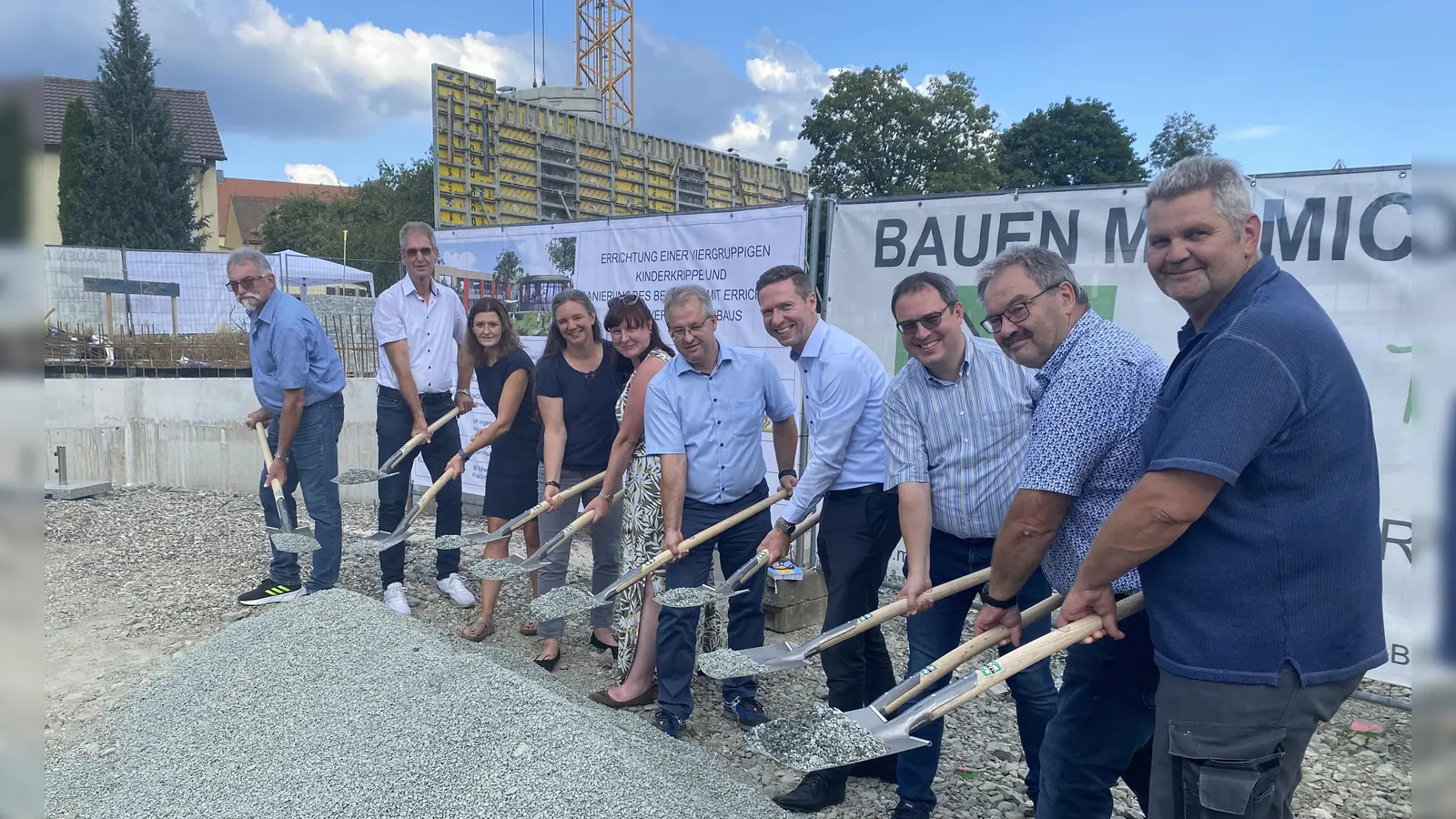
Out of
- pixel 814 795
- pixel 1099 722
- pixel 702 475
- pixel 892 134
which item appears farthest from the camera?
pixel 892 134

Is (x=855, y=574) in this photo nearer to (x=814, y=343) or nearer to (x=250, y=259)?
(x=814, y=343)

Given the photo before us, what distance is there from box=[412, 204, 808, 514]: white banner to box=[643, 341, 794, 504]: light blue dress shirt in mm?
796

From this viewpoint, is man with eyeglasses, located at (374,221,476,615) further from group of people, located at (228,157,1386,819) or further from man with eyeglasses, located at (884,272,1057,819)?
man with eyeglasses, located at (884,272,1057,819)

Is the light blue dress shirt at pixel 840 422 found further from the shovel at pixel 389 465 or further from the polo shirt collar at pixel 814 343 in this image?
the shovel at pixel 389 465

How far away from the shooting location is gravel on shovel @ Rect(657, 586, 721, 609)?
11.3 feet

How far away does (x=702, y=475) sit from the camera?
3.72 m

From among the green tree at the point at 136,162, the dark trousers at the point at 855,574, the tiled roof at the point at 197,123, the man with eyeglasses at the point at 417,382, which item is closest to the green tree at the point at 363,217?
the tiled roof at the point at 197,123

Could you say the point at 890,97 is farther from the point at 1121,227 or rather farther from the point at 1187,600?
the point at 1187,600

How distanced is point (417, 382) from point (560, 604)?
7.05ft

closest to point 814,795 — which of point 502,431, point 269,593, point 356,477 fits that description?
point 502,431

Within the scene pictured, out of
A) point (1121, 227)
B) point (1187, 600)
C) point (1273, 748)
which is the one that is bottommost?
point (1273, 748)

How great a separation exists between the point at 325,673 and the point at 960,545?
2.63m

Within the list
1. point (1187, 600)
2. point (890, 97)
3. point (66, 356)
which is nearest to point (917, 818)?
point (1187, 600)

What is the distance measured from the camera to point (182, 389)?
976cm
